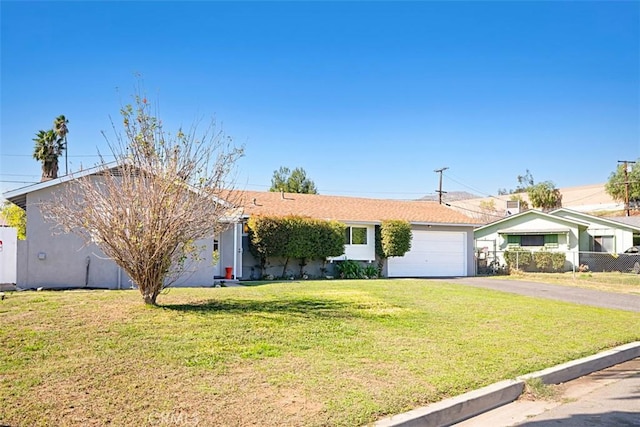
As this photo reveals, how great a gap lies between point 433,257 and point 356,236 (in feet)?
15.5

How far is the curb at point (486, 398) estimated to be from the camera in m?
4.71

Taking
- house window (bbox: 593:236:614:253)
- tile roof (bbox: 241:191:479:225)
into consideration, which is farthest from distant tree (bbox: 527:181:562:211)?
tile roof (bbox: 241:191:479:225)

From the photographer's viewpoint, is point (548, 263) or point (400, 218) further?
point (548, 263)

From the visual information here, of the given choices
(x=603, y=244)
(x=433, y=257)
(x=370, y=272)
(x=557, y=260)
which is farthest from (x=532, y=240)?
(x=370, y=272)

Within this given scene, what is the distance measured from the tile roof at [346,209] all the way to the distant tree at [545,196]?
30.9 metres

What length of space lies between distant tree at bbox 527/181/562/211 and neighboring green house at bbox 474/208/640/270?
79.8ft

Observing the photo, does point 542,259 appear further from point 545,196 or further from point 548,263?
point 545,196

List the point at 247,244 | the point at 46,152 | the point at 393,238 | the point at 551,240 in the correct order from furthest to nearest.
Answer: the point at 46,152 → the point at 551,240 → the point at 393,238 → the point at 247,244

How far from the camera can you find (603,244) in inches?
1225

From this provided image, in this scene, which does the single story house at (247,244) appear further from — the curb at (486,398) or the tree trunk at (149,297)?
the curb at (486,398)

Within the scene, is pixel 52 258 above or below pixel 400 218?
below

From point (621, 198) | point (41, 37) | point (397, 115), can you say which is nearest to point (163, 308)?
point (41, 37)

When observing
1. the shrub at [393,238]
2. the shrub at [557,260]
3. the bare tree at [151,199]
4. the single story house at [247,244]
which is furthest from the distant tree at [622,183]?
the bare tree at [151,199]

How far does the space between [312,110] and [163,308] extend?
1214 cm
